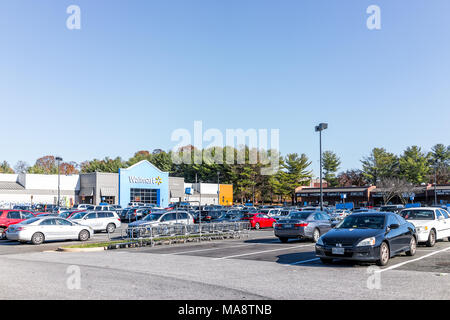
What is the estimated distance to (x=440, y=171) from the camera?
342ft

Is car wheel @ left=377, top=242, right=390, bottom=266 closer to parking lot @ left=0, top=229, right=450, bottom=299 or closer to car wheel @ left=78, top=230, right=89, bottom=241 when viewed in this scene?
parking lot @ left=0, top=229, right=450, bottom=299

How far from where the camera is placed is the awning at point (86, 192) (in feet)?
227

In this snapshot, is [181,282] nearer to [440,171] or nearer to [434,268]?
[434,268]

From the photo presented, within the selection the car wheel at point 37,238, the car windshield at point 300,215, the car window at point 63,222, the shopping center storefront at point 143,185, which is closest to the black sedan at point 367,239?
the car windshield at point 300,215

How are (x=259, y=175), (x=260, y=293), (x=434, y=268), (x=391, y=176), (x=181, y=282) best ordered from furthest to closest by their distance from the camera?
(x=259, y=175) < (x=391, y=176) < (x=434, y=268) < (x=181, y=282) < (x=260, y=293)

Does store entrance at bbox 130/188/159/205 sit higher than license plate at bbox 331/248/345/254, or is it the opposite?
license plate at bbox 331/248/345/254

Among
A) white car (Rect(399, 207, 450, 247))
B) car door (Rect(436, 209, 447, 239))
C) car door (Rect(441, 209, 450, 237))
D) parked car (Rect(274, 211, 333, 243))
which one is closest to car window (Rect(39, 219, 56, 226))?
parked car (Rect(274, 211, 333, 243))

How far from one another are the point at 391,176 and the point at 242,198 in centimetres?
3168

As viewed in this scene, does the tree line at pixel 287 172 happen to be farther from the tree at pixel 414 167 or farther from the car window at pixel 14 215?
the car window at pixel 14 215

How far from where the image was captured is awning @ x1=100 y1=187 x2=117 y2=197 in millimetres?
68875

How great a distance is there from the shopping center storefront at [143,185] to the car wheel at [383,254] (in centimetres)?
6086

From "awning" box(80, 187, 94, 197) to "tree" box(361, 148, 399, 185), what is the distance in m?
57.5

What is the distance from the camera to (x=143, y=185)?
2899 inches
